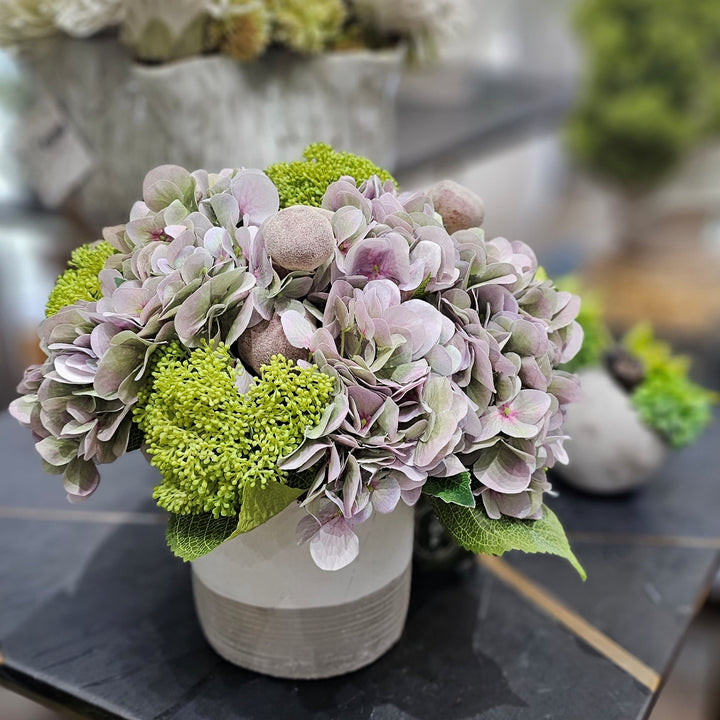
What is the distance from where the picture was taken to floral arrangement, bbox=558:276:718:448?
36.0 inches

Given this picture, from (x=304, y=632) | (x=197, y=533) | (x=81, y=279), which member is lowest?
(x=304, y=632)

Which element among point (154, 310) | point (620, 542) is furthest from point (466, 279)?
point (620, 542)

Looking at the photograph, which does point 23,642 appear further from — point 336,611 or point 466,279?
point 466,279

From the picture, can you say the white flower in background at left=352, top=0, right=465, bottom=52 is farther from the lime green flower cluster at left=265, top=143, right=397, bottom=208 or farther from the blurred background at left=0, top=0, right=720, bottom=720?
the lime green flower cluster at left=265, top=143, right=397, bottom=208

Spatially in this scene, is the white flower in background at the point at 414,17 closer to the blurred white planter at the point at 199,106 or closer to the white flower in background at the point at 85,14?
the blurred white planter at the point at 199,106

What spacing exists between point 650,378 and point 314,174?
0.56 metres

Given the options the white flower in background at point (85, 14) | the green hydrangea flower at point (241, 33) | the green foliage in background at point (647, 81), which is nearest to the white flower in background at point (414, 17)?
the green hydrangea flower at point (241, 33)

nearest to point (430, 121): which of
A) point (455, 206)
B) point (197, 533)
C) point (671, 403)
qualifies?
point (671, 403)

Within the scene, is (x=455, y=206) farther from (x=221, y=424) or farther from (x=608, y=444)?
(x=608, y=444)

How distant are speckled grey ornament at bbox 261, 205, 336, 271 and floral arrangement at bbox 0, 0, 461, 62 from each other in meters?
0.44

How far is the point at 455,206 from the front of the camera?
2.08 feet

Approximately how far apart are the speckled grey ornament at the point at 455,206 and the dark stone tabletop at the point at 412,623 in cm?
37

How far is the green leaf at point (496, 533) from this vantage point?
21.6 inches

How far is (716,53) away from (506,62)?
2.46 feet
